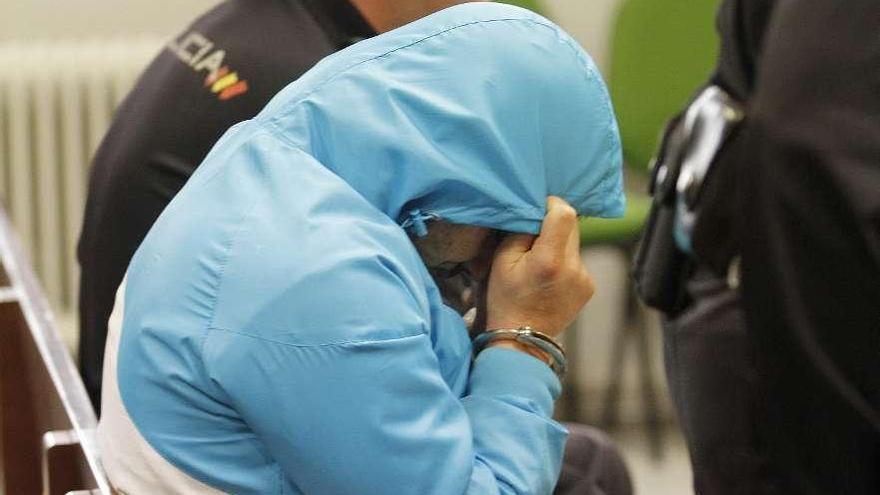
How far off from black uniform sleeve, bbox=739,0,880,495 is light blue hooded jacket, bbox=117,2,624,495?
1.17 feet

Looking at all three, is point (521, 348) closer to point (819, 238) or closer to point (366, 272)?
point (366, 272)

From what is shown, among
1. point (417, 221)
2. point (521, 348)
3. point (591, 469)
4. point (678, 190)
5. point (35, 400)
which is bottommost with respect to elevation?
point (591, 469)

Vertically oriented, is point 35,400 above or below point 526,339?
below

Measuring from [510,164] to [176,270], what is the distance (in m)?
0.29

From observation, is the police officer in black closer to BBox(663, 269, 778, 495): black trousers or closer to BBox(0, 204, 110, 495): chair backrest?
BBox(663, 269, 778, 495): black trousers

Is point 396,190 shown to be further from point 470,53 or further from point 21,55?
point 21,55

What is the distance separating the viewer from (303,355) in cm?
106

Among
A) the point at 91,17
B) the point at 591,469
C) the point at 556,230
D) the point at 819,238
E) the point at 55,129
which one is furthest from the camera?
the point at 91,17

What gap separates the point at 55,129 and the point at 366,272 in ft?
7.76

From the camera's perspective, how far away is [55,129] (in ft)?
10.7

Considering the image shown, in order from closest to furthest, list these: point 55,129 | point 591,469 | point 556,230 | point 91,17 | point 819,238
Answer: point 556,230 < point 819,238 < point 591,469 < point 55,129 < point 91,17

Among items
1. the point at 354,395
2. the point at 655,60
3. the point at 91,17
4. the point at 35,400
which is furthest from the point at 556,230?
the point at 91,17

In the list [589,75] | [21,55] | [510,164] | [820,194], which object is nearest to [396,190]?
[510,164]

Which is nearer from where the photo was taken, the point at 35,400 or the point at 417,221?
the point at 417,221
